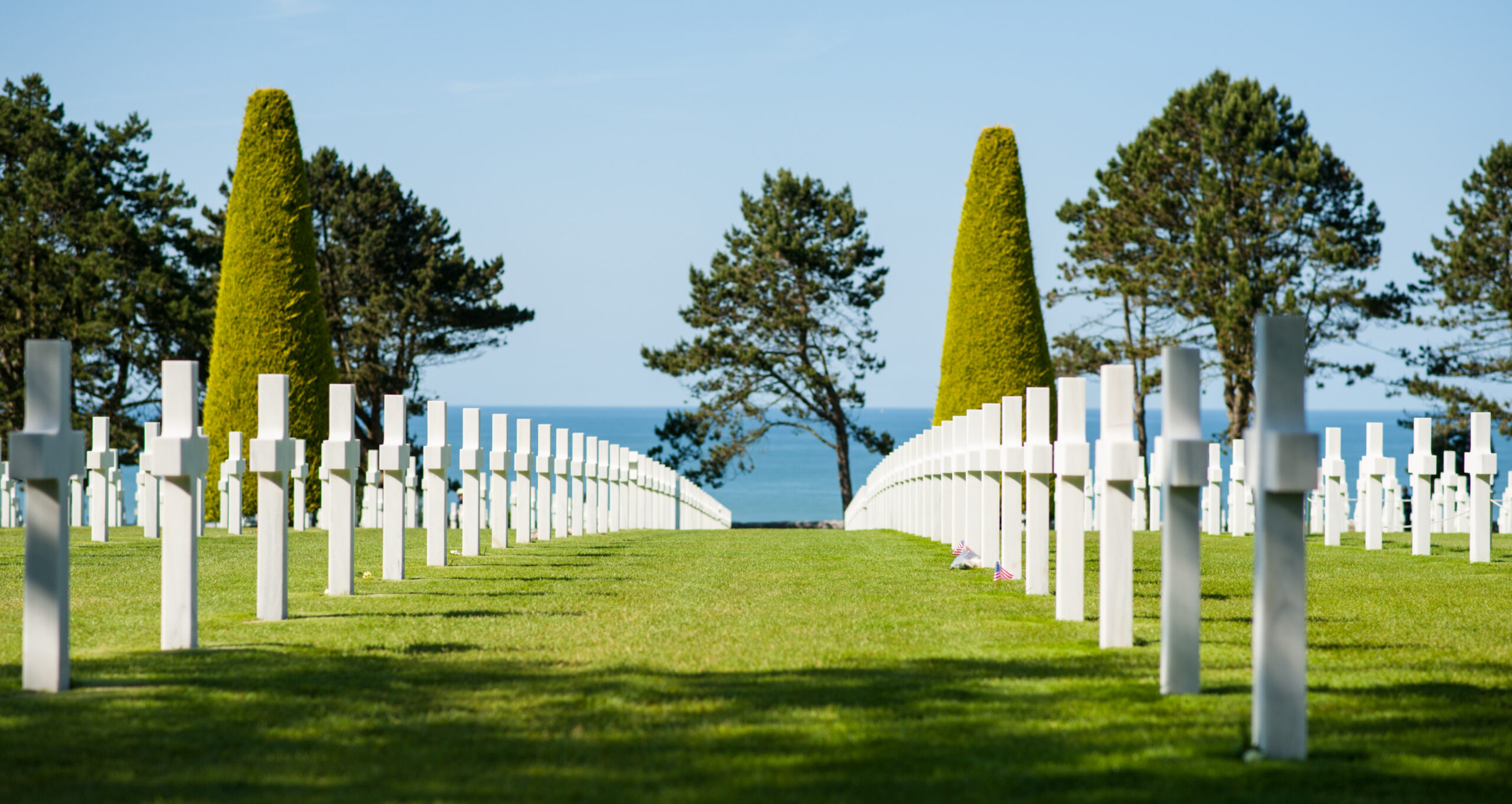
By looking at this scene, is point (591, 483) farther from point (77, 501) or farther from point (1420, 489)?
point (1420, 489)

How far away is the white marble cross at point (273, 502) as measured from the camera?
292 inches

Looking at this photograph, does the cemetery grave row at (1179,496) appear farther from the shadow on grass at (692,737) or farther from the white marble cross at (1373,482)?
the shadow on grass at (692,737)

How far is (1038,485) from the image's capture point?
8.54m

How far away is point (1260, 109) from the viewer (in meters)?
38.3

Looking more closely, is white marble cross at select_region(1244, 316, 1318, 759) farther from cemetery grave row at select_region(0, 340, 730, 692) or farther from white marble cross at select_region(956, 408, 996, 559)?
white marble cross at select_region(956, 408, 996, 559)

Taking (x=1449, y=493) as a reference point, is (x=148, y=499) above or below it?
below

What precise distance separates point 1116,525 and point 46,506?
4365 mm

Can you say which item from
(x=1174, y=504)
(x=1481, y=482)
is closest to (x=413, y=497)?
(x=1481, y=482)

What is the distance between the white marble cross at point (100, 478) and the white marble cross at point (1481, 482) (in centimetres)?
1417

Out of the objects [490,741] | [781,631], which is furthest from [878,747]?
[781,631]

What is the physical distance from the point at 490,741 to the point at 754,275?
44.5m

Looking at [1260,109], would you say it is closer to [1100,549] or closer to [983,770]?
[1100,549]

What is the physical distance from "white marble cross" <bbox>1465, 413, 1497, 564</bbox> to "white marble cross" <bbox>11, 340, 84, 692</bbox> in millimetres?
11512

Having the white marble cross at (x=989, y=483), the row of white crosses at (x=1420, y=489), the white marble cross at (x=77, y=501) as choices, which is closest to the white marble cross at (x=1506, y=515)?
the row of white crosses at (x=1420, y=489)
